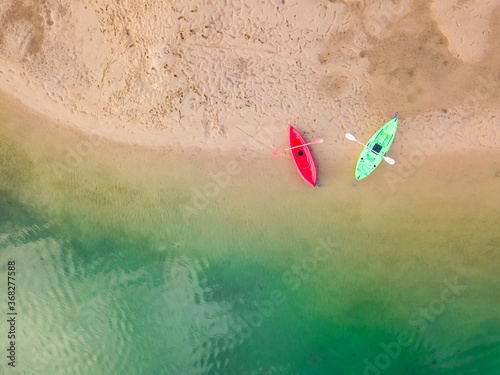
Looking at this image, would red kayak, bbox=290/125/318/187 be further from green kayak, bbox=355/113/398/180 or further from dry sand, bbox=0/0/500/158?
green kayak, bbox=355/113/398/180

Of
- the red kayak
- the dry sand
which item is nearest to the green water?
the red kayak

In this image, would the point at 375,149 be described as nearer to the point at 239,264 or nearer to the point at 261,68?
the point at 261,68

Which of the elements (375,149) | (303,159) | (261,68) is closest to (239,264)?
(303,159)

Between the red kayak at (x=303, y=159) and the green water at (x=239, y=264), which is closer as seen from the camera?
the red kayak at (x=303, y=159)

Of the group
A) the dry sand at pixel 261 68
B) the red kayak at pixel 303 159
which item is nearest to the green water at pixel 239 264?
the red kayak at pixel 303 159

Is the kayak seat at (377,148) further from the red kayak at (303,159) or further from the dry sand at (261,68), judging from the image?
the red kayak at (303,159)

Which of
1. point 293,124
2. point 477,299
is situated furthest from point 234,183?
point 477,299
